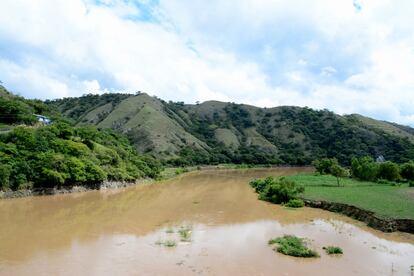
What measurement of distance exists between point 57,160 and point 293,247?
33719mm

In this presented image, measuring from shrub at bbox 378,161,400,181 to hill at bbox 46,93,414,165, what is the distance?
56.1 metres

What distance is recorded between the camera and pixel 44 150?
157 ft

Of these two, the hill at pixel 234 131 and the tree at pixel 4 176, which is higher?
the hill at pixel 234 131

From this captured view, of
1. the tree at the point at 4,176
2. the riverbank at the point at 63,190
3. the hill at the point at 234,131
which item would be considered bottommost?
the riverbank at the point at 63,190

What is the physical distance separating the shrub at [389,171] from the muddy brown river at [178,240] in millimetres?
27554

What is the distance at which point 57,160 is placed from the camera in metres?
45.9

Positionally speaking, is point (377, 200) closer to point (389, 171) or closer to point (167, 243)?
point (167, 243)

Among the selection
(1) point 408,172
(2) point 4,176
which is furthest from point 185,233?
(1) point 408,172

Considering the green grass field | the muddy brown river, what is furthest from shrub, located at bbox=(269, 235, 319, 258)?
the green grass field

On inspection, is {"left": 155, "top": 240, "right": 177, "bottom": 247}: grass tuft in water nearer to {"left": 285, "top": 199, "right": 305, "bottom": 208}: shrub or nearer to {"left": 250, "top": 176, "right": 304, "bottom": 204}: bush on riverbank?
{"left": 285, "top": 199, "right": 305, "bottom": 208}: shrub

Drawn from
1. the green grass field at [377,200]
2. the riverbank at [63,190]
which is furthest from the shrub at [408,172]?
the riverbank at [63,190]

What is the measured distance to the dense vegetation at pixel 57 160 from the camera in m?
42.1

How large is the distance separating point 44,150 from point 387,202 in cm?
3995

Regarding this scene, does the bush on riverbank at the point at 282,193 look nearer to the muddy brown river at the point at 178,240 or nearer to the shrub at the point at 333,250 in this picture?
the muddy brown river at the point at 178,240
